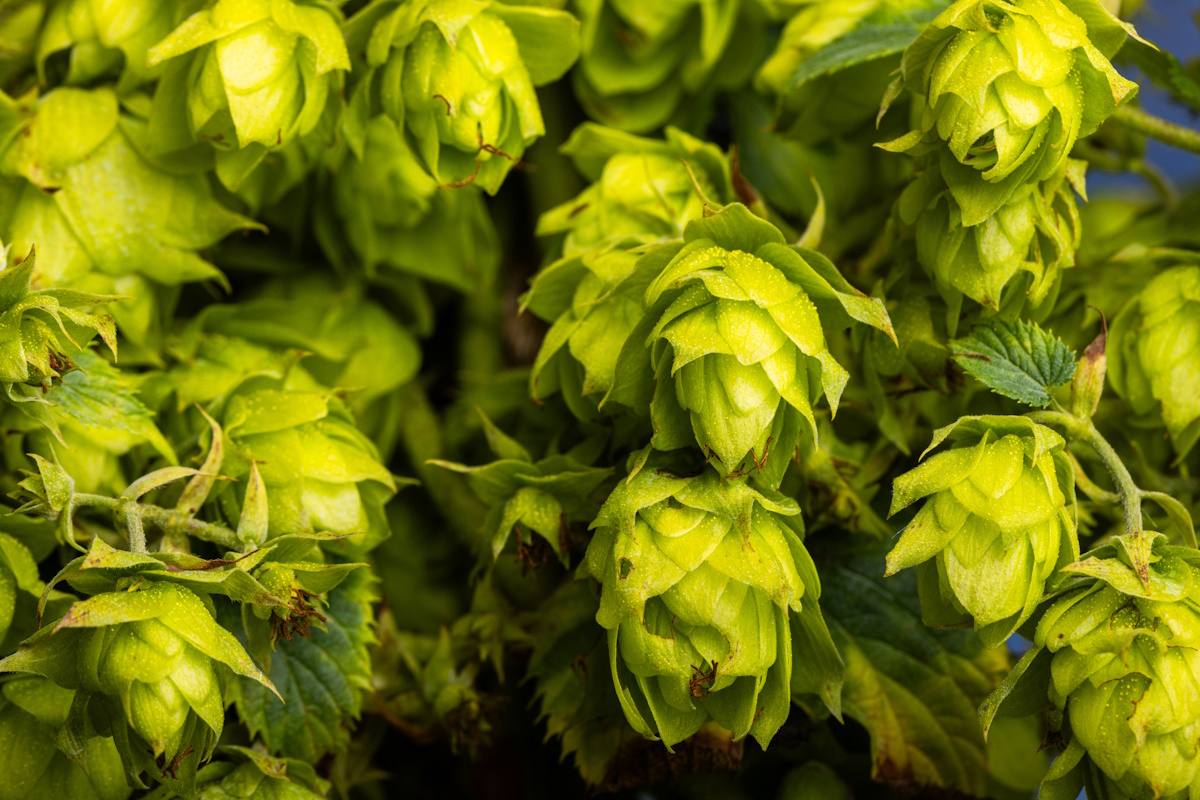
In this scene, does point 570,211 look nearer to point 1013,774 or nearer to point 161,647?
point 161,647

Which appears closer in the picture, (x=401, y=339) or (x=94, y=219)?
(x=94, y=219)

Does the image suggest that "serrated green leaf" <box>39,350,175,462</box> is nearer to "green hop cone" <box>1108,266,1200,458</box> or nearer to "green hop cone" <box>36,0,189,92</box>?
"green hop cone" <box>36,0,189,92</box>

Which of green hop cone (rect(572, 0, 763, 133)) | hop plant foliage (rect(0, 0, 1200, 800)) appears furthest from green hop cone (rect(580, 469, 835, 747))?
green hop cone (rect(572, 0, 763, 133))

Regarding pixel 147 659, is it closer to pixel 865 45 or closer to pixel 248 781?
pixel 248 781

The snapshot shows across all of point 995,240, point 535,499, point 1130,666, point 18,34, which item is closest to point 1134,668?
point 1130,666

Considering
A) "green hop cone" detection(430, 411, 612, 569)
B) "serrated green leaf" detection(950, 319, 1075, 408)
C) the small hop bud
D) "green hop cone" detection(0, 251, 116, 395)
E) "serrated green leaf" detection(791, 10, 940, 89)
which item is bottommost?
"green hop cone" detection(430, 411, 612, 569)

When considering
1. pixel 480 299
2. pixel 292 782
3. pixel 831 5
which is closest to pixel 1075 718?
pixel 292 782
